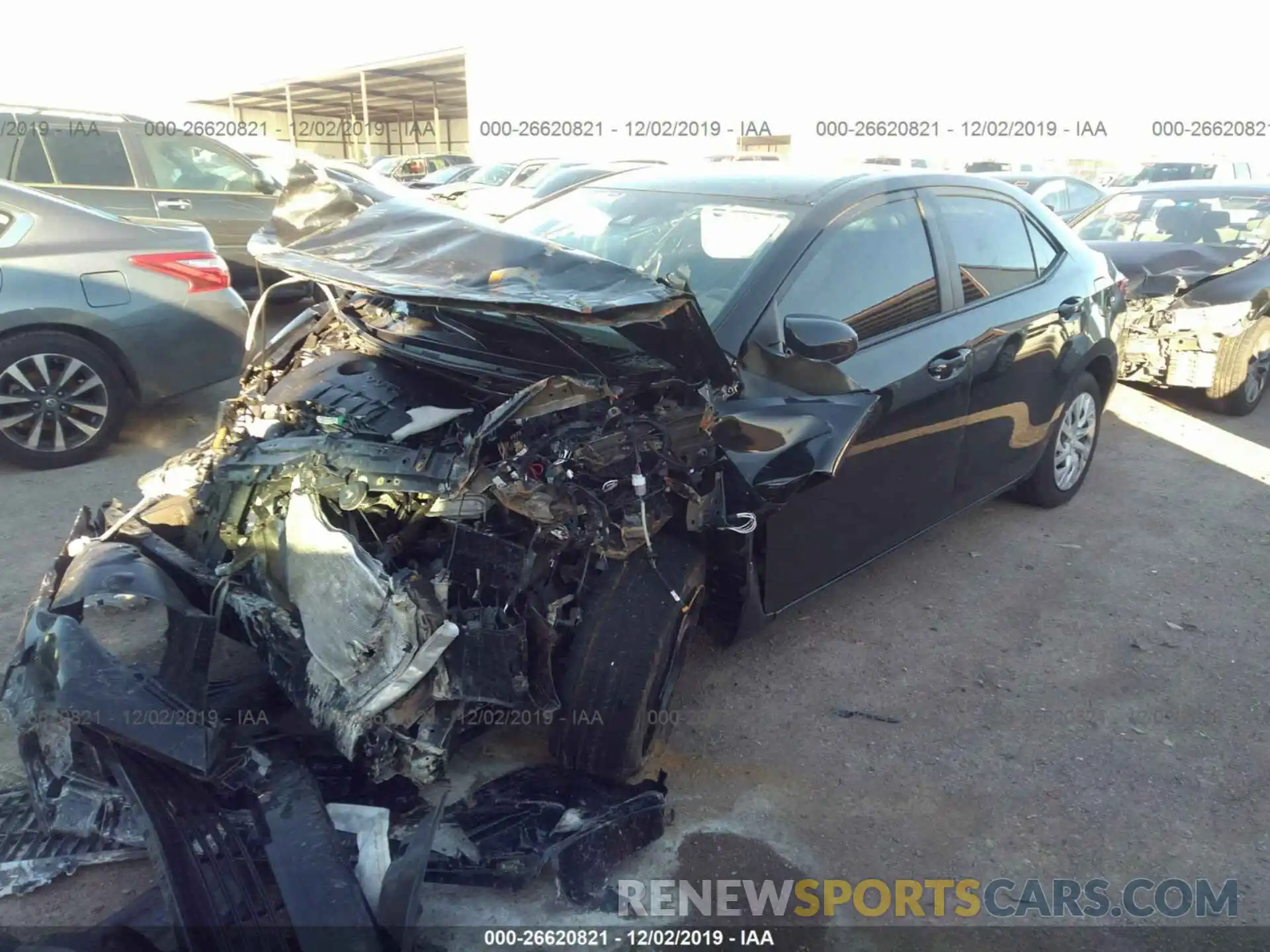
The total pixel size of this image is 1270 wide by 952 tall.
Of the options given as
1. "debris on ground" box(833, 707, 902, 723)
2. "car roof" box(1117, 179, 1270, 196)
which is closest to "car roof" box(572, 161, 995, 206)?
"debris on ground" box(833, 707, 902, 723)

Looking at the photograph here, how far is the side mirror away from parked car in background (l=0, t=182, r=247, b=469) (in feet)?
12.3

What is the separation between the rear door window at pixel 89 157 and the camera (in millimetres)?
6715

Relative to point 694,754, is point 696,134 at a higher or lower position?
higher

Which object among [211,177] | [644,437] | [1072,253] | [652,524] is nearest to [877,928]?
[652,524]

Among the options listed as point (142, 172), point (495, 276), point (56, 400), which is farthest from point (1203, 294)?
point (142, 172)

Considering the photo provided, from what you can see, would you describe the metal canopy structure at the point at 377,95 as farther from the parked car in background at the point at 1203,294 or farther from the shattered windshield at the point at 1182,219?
the parked car in background at the point at 1203,294

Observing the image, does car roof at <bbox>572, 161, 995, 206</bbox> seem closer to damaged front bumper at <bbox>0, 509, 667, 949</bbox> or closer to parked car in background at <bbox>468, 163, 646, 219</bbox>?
damaged front bumper at <bbox>0, 509, 667, 949</bbox>

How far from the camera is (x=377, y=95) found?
36.5m

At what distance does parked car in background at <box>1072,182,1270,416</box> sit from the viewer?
6340mm

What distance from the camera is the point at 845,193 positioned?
11.2 ft

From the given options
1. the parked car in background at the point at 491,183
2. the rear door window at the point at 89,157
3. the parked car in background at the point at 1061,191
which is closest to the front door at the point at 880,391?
the rear door window at the point at 89,157

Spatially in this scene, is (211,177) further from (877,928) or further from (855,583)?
(877,928)

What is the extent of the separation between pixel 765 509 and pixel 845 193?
4.47 feet

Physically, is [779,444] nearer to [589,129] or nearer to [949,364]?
[949,364]
